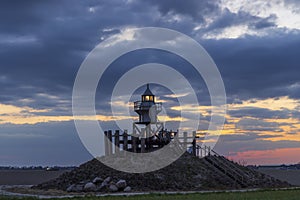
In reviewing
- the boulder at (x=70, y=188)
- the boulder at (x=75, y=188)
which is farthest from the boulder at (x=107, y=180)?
the boulder at (x=70, y=188)

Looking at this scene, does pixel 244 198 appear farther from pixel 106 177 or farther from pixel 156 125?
pixel 156 125

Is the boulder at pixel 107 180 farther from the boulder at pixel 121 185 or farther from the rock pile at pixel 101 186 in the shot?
the boulder at pixel 121 185

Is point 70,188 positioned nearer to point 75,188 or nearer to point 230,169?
point 75,188

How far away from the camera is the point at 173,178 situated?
146ft

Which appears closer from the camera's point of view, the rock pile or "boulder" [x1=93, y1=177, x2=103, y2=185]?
the rock pile

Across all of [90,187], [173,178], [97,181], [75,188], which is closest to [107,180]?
[97,181]

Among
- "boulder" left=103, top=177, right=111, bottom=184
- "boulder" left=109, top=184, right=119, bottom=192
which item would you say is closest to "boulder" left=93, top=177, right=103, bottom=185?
"boulder" left=103, top=177, right=111, bottom=184

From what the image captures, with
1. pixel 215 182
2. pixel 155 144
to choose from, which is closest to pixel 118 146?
pixel 155 144

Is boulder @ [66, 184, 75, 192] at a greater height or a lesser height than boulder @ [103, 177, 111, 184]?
lesser

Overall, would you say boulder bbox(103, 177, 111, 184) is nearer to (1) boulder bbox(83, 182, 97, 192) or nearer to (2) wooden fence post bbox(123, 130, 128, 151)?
(1) boulder bbox(83, 182, 97, 192)

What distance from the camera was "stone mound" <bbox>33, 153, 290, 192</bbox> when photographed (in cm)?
4316

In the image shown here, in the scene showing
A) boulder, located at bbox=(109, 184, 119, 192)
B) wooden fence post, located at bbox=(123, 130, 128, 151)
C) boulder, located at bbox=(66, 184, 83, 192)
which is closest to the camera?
boulder, located at bbox=(109, 184, 119, 192)

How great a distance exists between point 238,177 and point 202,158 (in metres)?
5.08

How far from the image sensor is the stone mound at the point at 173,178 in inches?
1699
